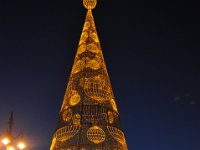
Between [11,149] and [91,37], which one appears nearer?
[11,149]

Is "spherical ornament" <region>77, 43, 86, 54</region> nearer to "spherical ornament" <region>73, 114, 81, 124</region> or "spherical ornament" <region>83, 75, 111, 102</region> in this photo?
"spherical ornament" <region>83, 75, 111, 102</region>

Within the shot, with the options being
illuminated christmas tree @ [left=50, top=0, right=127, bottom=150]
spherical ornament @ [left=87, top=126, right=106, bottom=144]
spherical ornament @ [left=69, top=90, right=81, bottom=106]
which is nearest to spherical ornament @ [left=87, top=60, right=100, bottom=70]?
illuminated christmas tree @ [left=50, top=0, right=127, bottom=150]

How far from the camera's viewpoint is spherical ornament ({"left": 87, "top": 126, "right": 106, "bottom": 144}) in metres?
10.7

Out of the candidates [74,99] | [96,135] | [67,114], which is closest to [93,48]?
[74,99]

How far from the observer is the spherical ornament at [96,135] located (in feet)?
35.1

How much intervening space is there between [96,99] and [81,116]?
0.83m

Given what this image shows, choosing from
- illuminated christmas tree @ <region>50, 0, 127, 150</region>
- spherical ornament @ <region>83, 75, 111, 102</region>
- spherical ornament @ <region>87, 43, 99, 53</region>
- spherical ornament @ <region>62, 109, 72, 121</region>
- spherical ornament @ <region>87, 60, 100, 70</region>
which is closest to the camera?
illuminated christmas tree @ <region>50, 0, 127, 150</region>

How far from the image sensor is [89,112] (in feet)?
38.4

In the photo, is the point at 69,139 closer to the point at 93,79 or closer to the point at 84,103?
the point at 84,103

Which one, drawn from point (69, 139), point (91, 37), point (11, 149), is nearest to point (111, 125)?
point (69, 139)

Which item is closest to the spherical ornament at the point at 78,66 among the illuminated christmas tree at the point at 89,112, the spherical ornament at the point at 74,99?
the illuminated christmas tree at the point at 89,112

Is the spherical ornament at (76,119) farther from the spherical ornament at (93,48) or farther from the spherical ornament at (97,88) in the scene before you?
the spherical ornament at (93,48)

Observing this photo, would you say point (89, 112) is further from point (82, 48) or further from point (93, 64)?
point (82, 48)

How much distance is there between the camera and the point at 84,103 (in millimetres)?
11758
